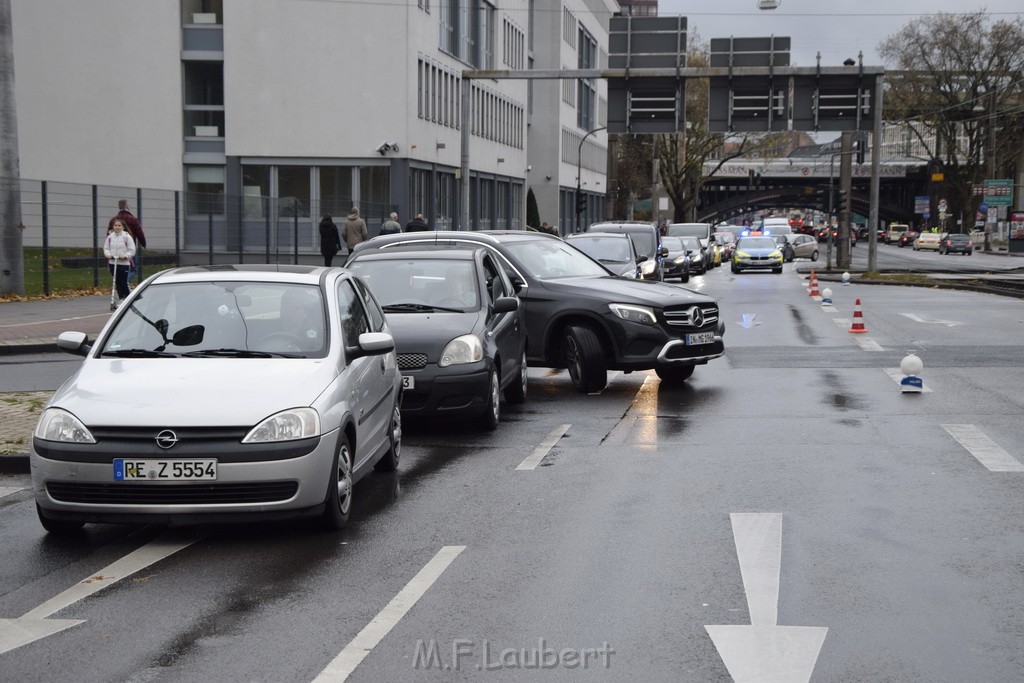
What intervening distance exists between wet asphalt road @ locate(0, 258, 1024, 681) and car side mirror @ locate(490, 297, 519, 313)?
3.37ft

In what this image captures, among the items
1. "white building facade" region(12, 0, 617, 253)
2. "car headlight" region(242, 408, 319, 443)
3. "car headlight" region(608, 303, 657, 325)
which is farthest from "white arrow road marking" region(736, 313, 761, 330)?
"white building facade" region(12, 0, 617, 253)

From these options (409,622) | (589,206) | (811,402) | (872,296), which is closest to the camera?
(409,622)

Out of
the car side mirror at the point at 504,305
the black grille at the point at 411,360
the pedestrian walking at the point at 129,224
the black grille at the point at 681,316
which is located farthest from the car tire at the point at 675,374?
the pedestrian walking at the point at 129,224

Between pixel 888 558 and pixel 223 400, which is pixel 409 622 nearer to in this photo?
pixel 223 400

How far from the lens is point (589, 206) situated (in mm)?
97375

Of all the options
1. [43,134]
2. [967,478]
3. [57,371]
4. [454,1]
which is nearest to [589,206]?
[454,1]

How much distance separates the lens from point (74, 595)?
6.43 metres

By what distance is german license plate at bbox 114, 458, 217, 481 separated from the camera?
23.5 feet

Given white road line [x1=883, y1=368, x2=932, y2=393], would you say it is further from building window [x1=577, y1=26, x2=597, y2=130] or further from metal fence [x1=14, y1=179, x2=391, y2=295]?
building window [x1=577, y1=26, x2=597, y2=130]

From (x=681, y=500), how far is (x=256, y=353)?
275 cm

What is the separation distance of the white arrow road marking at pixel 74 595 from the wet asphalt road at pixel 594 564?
7 centimetres

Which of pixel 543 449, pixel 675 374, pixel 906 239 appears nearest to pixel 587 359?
pixel 675 374

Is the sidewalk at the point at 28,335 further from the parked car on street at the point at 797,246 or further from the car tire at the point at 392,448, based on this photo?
the parked car on street at the point at 797,246

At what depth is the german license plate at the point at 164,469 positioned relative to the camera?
715 cm
